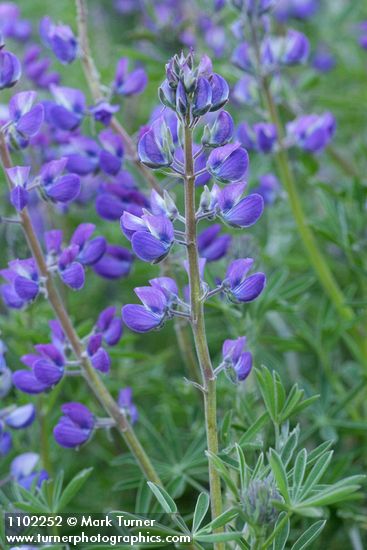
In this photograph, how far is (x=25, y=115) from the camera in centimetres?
147

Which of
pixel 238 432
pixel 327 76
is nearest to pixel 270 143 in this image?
pixel 238 432

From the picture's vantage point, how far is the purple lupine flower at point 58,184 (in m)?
A: 1.49

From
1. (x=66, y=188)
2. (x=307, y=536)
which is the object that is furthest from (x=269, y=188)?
(x=307, y=536)

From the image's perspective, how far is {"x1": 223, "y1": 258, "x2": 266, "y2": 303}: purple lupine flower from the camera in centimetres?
130

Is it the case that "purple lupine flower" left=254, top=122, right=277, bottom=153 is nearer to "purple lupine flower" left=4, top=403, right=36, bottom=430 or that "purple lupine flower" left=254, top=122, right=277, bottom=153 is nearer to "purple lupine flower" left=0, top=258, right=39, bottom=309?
"purple lupine flower" left=0, top=258, right=39, bottom=309

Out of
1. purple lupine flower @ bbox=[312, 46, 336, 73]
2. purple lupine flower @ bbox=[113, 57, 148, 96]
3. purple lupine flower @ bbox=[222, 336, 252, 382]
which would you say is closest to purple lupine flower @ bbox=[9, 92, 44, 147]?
purple lupine flower @ bbox=[113, 57, 148, 96]

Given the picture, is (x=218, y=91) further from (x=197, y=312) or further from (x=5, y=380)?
(x=5, y=380)

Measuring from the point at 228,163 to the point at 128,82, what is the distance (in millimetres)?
693

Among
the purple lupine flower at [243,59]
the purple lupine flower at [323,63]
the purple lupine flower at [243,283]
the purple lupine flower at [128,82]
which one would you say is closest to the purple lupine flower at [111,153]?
the purple lupine flower at [128,82]

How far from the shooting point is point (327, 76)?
340 centimetres

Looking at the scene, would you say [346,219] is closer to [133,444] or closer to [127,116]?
[133,444]

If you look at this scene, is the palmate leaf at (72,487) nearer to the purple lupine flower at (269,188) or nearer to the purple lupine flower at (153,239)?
the purple lupine flower at (153,239)

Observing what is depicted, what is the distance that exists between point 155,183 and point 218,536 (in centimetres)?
89

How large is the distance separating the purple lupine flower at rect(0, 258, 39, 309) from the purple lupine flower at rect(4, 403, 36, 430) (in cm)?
23
